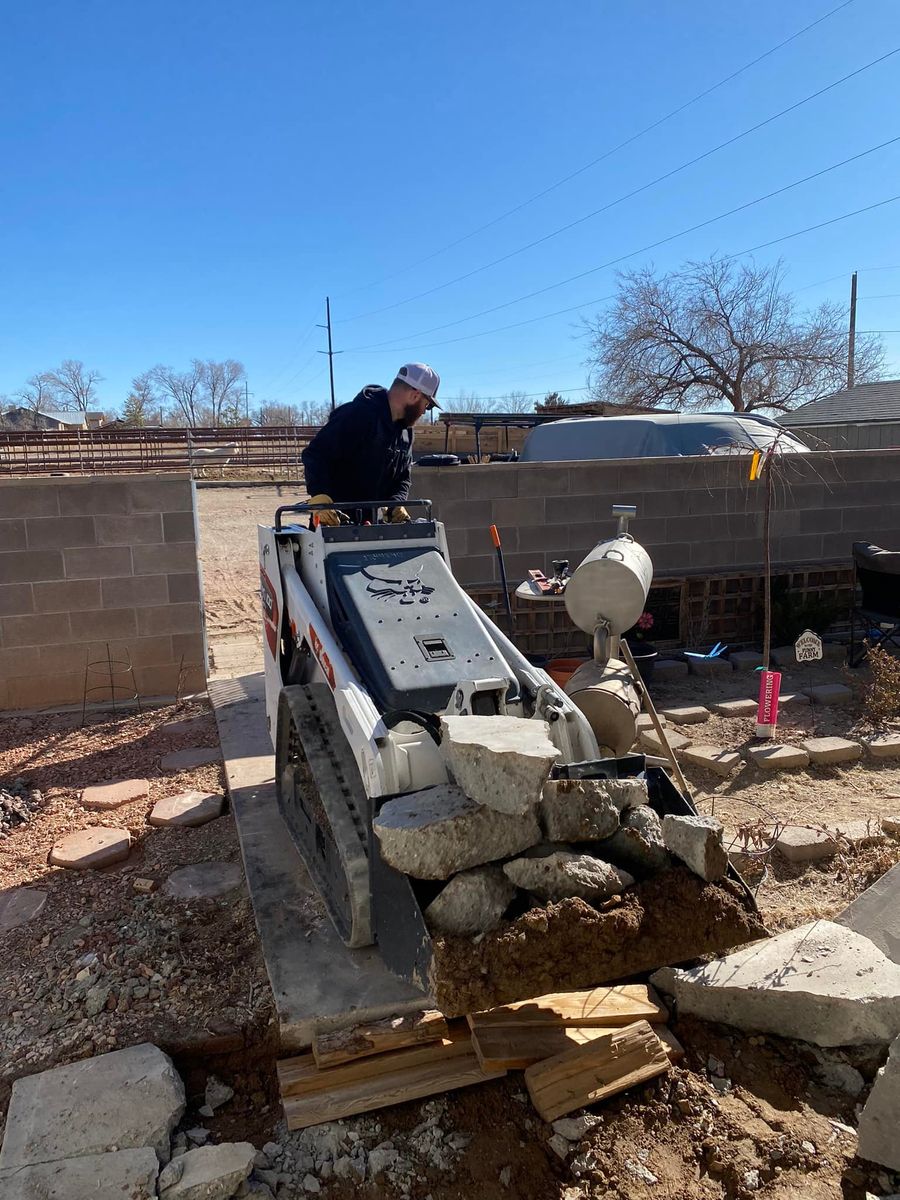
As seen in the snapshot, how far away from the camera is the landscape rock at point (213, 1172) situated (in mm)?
2131

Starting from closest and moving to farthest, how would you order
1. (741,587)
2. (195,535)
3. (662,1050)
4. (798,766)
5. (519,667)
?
1. (662,1050)
2. (519,667)
3. (798,766)
4. (195,535)
5. (741,587)

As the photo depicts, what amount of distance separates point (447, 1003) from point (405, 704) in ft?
3.28

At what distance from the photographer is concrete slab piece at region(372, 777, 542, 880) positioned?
87.7 inches

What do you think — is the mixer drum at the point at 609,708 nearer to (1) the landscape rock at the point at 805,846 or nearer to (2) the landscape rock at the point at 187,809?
(1) the landscape rock at the point at 805,846

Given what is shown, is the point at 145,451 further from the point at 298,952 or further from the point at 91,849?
the point at 298,952

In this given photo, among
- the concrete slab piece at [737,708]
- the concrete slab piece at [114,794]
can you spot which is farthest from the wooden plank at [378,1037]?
the concrete slab piece at [737,708]

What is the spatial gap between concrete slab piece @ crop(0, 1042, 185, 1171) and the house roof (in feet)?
76.8

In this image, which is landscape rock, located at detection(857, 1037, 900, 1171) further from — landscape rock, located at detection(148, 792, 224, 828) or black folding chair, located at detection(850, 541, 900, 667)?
black folding chair, located at detection(850, 541, 900, 667)

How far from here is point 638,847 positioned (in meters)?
2.44

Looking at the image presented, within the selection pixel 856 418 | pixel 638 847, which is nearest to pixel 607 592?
pixel 638 847

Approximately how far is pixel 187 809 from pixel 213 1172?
249 centimetres

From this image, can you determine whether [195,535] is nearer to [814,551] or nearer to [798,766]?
[798,766]

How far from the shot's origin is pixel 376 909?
2.58 meters

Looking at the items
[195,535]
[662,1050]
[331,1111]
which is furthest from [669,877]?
Result: [195,535]
